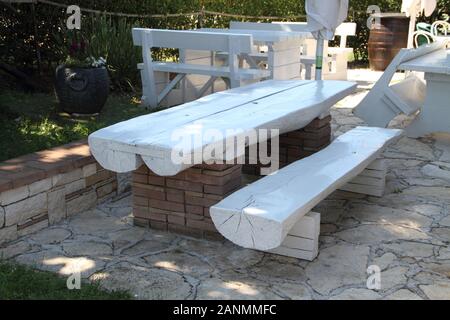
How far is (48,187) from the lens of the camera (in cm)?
370

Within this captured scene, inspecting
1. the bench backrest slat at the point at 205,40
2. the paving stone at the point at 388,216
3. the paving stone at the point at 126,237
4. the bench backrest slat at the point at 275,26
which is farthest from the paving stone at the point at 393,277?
the bench backrest slat at the point at 275,26

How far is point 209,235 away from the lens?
3.54 meters

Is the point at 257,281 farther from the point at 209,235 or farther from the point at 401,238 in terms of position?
the point at 401,238

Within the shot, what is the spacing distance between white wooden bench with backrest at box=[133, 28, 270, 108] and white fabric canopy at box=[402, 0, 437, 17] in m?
3.92

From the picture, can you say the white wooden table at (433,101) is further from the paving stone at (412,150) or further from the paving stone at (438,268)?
the paving stone at (438,268)

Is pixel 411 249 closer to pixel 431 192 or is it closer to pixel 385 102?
pixel 431 192

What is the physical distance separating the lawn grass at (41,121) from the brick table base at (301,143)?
4.59 feet

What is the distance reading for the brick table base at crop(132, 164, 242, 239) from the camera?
3.46 m

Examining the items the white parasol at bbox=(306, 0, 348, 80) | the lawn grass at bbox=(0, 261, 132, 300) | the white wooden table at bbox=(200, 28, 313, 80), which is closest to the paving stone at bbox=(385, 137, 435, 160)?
the white parasol at bbox=(306, 0, 348, 80)

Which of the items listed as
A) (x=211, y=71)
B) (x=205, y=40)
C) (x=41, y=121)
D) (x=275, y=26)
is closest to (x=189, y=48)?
(x=205, y=40)

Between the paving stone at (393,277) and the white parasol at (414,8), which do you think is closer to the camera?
the paving stone at (393,277)

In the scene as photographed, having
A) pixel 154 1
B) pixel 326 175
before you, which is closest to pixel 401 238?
pixel 326 175

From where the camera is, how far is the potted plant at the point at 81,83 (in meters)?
5.25
